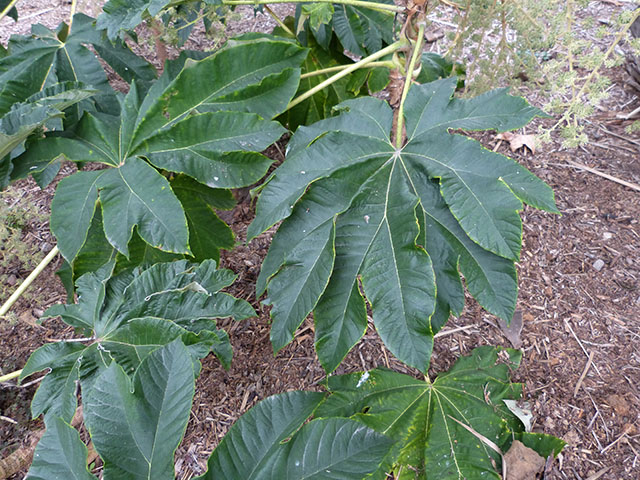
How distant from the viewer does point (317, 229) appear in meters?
1.05

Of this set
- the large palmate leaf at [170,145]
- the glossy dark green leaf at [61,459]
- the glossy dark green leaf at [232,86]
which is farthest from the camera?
the glossy dark green leaf at [232,86]

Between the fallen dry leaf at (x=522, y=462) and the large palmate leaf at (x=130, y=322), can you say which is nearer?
the large palmate leaf at (x=130, y=322)

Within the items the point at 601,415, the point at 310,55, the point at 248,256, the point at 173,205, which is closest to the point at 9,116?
the point at 173,205

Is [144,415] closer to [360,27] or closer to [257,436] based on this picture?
[257,436]

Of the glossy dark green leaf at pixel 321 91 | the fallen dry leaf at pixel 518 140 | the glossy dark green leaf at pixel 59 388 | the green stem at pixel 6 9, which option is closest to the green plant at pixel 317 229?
the glossy dark green leaf at pixel 59 388

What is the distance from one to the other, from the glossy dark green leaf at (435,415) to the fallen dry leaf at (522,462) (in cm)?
2

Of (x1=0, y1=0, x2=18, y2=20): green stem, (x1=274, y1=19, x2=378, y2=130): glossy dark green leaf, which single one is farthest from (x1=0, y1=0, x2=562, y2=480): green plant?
(x1=274, y1=19, x2=378, y2=130): glossy dark green leaf

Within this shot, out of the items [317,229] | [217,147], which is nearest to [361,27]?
[217,147]

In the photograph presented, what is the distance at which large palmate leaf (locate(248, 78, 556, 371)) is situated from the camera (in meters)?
0.96

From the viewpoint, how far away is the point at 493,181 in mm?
983

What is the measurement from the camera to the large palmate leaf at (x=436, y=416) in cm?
109

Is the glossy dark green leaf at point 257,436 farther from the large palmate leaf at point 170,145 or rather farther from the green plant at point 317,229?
the large palmate leaf at point 170,145

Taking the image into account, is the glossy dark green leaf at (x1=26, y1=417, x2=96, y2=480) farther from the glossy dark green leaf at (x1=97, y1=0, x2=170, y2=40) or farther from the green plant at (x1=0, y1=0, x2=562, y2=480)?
the glossy dark green leaf at (x1=97, y1=0, x2=170, y2=40)

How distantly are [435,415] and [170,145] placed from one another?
0.91 m
